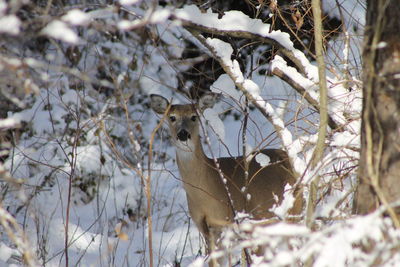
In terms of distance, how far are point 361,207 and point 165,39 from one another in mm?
6171

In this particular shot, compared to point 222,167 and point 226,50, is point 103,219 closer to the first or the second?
point 222,167

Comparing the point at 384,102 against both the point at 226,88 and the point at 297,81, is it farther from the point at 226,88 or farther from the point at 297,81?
the point at 226,88

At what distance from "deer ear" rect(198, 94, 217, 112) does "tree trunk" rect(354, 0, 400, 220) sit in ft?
10.2

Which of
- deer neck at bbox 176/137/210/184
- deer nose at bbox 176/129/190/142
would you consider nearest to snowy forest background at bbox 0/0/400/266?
deer neck at bbox 176/137/210/184

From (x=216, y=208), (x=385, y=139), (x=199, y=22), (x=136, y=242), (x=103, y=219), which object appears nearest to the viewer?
(x=385, y=139)

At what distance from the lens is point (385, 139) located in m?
2.36

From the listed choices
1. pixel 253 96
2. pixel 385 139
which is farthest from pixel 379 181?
pixel 253 96

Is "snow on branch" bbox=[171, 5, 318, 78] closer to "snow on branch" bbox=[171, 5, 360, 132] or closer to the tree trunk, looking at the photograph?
"snow on branch" bbox=[171, 5, 360, 132]

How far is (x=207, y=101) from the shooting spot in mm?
5527

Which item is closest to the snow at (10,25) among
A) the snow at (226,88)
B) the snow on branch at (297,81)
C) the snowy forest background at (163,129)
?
the snowy forest background at (163,129)

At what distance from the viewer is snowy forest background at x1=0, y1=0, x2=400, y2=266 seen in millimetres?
2160

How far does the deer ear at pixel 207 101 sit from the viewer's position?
215 inches

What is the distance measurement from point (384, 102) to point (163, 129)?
4103mm

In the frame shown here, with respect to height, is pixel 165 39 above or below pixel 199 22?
above
